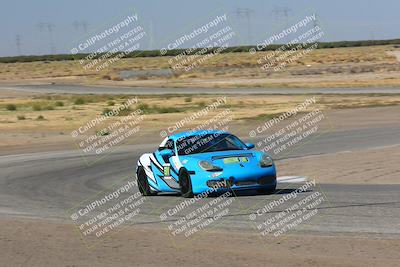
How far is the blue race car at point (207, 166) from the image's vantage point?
15.9 metres

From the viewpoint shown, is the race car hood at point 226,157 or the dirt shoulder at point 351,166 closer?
the race car hood at point 226,157

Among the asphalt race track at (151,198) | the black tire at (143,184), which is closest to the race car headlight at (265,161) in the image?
the asphalt race track at (151,198)

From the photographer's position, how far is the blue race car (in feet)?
52.1

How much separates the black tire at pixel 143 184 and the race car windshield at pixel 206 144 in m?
1.24

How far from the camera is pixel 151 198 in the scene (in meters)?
17.2

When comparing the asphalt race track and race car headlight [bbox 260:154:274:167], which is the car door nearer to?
the asphalt race track

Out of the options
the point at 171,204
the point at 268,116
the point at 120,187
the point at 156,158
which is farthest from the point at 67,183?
the point at 268,116

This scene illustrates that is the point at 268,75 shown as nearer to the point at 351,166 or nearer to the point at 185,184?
the point at 351,166

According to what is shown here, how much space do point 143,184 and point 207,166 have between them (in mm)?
2465

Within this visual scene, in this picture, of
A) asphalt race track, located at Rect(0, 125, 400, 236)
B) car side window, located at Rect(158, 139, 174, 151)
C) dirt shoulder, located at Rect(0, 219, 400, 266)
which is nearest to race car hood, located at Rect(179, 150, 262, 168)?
asphalt race track, located at Rect(0, 125, 400, 236)

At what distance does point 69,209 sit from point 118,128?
27201mm

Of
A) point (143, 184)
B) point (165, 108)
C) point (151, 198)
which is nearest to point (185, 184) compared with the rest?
point (151, 198)

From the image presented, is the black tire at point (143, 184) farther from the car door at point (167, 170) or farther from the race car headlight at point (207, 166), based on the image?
the race car headlight at point (207, 166)

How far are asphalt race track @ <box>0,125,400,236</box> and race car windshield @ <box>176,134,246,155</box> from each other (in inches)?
37.2
